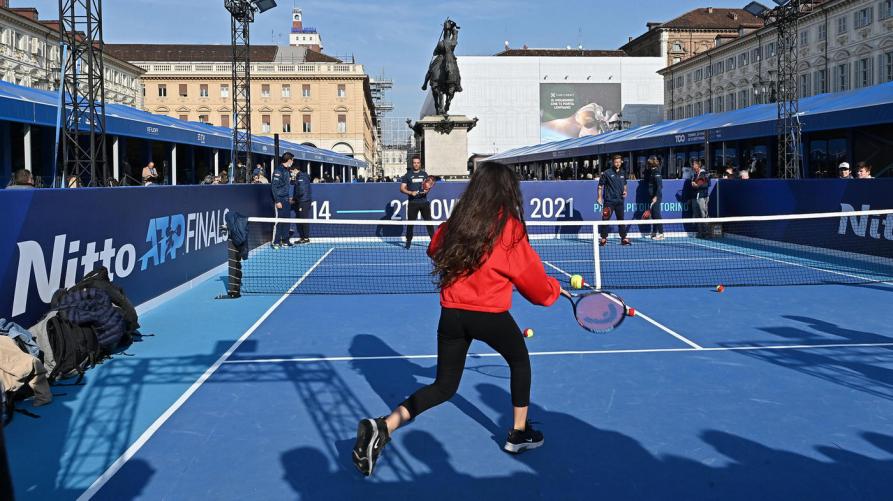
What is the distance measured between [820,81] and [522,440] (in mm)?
63378

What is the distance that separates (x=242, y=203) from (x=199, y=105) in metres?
88.3

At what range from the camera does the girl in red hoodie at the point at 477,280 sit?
4.58 m

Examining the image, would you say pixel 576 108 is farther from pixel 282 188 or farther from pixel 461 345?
pixel 461 345

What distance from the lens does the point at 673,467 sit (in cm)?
478

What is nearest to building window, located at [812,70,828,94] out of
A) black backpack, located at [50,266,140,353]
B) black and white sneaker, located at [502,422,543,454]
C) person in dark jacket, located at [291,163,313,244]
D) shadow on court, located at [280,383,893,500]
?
person in dark jacket, located at [291,163,313,244]

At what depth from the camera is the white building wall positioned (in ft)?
291

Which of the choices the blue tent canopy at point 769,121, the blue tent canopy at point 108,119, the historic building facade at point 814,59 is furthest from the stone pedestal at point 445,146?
the historic building facade at point 814,59

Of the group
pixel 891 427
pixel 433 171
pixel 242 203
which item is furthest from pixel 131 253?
pixel 433 171

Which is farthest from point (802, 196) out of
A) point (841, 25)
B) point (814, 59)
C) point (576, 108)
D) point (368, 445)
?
point (576, 108)

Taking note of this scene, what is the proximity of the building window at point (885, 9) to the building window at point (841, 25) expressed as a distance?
14.7 ft

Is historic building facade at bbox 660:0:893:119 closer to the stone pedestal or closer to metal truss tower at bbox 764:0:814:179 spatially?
metal truss tower at bbox 764:0:814:179

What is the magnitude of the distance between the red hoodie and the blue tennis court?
0.99 meters

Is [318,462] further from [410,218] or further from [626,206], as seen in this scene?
[626,206]

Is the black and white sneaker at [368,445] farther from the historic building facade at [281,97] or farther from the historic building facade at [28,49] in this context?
the historic building facade at [281,97]
